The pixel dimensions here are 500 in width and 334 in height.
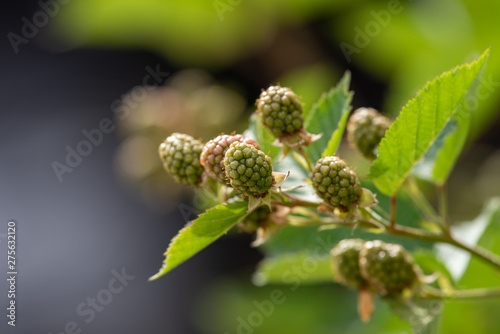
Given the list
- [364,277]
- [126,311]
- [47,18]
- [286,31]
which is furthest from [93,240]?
[364,277]

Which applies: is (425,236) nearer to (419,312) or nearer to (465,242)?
(419,312)

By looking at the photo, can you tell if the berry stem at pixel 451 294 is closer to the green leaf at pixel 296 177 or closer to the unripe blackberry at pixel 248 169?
the green leaf at pixel 296 177

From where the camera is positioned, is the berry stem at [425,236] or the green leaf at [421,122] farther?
the berry stem at [425,236]

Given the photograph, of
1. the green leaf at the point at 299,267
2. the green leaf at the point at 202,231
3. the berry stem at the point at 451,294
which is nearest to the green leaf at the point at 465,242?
the berry stem at the point at 451,294

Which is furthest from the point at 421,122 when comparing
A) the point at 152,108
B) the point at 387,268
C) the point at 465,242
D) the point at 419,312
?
the point at 152,108

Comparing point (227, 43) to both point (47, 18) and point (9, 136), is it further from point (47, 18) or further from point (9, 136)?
point (9, 136)

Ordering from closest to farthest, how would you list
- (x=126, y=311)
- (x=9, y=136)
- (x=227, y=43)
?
1. (x=227, y=43)
2. (x=126, y=311)
3. (x=9, y=136)
